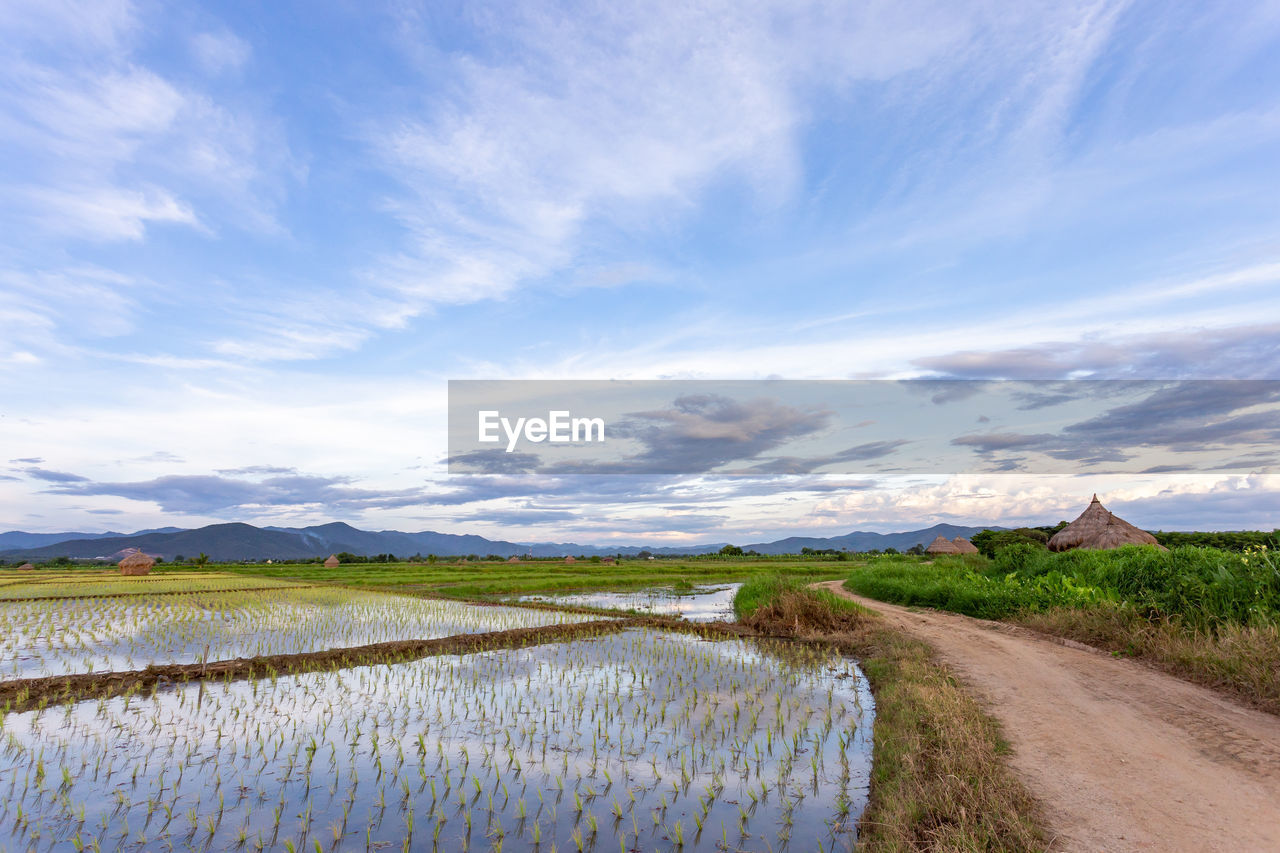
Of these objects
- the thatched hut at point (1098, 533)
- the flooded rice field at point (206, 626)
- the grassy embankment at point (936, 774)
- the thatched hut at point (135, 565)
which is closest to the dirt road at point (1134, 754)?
the grassy embankment at point (936, 774)

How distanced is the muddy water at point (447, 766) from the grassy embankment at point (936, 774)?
1.32ft

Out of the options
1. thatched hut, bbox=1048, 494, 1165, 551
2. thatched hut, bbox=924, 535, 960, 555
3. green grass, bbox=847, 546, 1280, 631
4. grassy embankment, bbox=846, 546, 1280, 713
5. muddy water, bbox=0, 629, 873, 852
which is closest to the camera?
muddy water, bbox=0, 629, 873, 852

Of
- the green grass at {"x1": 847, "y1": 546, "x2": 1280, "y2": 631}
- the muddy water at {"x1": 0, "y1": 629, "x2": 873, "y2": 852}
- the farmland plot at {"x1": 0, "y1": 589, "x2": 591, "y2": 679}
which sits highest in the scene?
the green grass at {"x1": 847, "y1": 546, "x2": 1280, "y2": 631}

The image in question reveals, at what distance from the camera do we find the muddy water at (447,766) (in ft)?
18.6

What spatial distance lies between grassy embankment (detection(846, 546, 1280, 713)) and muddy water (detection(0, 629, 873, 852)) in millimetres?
4956

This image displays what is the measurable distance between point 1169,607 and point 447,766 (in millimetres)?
13000

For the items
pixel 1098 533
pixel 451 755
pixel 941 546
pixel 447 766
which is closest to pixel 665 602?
pixel 1098 533

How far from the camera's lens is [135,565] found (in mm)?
44438

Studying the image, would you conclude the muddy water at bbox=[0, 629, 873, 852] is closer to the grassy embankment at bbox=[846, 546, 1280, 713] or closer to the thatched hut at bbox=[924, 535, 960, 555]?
the grassy embankment at bbox=[846, 546, 1280, 713]

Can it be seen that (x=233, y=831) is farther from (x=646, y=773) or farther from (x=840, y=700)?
(x=840, y=700)

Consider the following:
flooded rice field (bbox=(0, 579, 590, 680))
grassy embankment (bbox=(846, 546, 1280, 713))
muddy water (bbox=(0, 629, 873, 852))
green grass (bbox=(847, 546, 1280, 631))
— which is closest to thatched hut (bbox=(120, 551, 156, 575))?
flooded rice field (bbox=(0, 579, 590, 680))

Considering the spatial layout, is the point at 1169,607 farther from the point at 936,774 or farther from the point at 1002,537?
the point at 1002,537

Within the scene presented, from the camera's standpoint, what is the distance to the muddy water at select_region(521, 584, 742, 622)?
2327 centimetres

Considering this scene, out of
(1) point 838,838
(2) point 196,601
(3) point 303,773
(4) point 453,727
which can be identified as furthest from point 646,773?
(2) point 196,601
